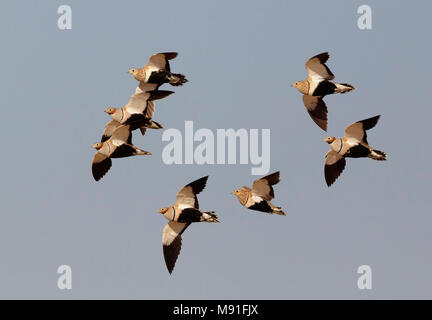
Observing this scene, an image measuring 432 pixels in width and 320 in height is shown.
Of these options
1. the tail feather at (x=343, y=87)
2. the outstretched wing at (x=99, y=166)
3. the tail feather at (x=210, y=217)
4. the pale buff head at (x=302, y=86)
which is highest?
the pale buff head at (x=302, y=86)

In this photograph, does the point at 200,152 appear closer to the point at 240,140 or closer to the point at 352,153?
the point at 240,140

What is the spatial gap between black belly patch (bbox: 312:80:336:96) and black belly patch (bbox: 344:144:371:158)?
1.73 metres

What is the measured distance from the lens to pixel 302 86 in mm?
25953

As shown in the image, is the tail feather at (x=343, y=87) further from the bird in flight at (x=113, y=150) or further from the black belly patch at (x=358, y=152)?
the bird in flight at (x=113, y=150)

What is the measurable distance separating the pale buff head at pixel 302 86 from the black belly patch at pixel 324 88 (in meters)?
0.26

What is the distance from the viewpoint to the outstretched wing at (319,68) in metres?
25.5

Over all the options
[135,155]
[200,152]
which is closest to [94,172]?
[135,155]

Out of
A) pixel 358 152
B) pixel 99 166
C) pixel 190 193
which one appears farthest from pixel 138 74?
pixel 358 152

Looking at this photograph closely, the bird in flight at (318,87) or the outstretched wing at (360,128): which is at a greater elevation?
the bird in flight at (318,87)

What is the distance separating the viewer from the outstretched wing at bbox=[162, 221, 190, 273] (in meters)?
24.3

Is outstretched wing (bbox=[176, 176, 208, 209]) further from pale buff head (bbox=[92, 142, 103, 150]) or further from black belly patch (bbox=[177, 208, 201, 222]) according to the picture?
pale buff head (bbox=[92, 142, 103, 150])

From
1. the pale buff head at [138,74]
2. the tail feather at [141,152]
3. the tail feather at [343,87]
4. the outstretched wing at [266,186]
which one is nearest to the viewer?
the outstretched wing at [266,186]

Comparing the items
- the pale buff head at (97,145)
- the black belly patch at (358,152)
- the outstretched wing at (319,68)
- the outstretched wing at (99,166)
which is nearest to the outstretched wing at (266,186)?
the black belly patch at (358,152)

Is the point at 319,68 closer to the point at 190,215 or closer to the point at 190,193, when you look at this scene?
the point at 190,193
